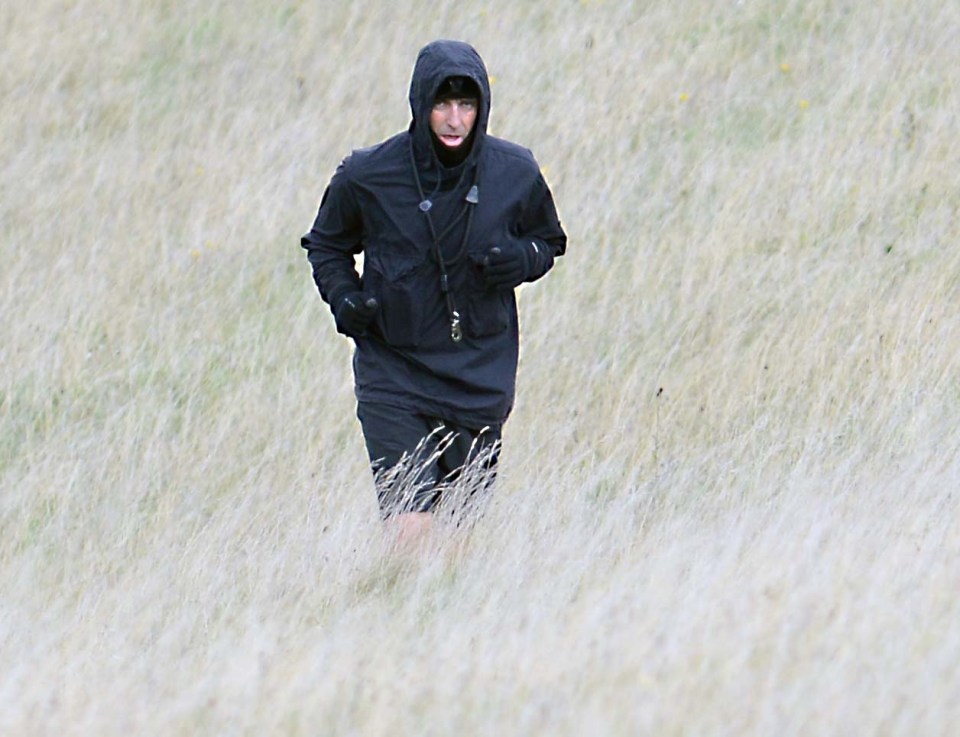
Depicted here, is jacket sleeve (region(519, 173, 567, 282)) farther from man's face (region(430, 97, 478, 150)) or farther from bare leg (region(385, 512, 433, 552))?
bare leg (region(385, 512, 433, 552))

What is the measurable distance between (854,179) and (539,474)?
144 inches

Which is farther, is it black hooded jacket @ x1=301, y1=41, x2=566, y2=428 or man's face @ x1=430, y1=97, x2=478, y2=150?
black hooded jacket @ x1=301, y1=41, x2=566, y2=428

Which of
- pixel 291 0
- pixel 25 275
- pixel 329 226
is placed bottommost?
pixel 25 275

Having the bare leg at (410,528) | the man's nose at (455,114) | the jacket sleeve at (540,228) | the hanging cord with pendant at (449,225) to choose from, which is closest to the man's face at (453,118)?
the man's nose at (455,114)

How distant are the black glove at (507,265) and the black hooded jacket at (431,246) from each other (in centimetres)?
3

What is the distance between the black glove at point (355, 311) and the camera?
16.5 ft

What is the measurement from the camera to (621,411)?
7496 mm

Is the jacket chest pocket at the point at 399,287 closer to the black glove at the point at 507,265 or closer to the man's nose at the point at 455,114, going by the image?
the black glove at the point at 507,265

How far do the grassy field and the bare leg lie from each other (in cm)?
7

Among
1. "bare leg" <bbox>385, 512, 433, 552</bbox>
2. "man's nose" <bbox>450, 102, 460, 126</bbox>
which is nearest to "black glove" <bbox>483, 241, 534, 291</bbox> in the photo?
"man's nose" <bbox>450, 102, 460, 126</bbox>

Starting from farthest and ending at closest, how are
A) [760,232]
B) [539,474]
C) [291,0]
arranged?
[291,0] < [760,232] < [539,474]

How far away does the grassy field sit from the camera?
415 centimetres

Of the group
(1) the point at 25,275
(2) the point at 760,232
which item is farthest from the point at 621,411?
(1) the point at 25,275

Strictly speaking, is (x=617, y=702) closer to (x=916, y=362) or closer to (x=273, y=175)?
(x=916, y=362)
